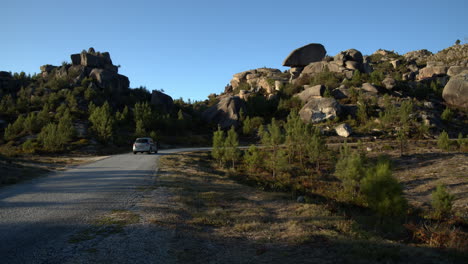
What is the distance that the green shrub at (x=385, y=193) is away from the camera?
869 centimetres

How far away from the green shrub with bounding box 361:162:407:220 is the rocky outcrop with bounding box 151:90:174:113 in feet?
183

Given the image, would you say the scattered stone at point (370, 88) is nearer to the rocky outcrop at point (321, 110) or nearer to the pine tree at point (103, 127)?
the rocky outcrop at point (321, 110)

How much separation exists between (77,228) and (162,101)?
60.3m

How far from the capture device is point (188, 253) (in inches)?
179

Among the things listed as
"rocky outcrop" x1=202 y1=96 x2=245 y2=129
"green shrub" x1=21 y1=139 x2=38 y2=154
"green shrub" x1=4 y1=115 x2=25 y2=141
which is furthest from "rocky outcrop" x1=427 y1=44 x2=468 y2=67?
"green shrub" x1=4 y1=115 x2=25 y2=141

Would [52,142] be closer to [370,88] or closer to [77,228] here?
[77,228]

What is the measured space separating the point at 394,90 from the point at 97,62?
235 feet

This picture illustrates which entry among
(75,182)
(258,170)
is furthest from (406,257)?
(258,170)

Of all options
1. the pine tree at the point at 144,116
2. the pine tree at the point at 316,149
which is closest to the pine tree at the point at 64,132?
the pine tree at the point at 144,116

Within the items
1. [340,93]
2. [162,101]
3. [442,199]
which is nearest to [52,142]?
[442,199]

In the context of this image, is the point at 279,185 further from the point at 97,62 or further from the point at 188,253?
the point at 97,62

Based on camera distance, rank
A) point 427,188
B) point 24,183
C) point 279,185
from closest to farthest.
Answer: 1. point 24,183
2. point 427,188
3. point 279,185

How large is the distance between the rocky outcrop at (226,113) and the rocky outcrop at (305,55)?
32992 millimetres

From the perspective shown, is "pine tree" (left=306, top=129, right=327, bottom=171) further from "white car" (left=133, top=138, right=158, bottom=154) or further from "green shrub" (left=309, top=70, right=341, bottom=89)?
"green shrub" (left=309, top=70, right=341, bottom=89)
